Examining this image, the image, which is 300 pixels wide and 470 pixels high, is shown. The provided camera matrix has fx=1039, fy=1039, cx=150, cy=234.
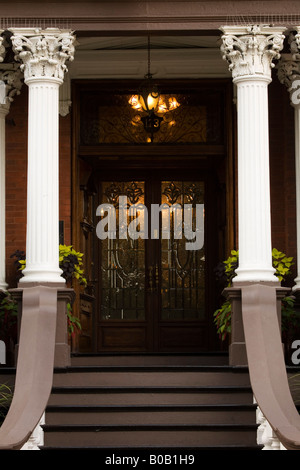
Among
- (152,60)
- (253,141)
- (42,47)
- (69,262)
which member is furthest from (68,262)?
(152,60)

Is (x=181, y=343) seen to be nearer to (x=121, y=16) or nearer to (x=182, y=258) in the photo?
(x=182, y=258)

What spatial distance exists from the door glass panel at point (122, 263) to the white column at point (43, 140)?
3.11m

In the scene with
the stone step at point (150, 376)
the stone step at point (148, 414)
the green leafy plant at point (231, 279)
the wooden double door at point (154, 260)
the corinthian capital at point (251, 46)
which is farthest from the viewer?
the wooden double door at point (154, 260)

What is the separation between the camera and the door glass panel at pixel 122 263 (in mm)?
14078

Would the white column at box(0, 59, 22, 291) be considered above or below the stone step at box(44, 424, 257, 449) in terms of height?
above

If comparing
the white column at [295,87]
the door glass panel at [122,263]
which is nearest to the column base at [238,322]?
the white column at [295,87]

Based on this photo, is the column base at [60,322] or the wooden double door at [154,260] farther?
the wooden double door at [154,260]

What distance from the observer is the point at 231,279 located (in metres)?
12.6

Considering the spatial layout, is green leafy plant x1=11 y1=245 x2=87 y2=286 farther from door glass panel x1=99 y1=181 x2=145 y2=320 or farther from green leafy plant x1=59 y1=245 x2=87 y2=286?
door glass panel x1=99 y1=181 x2=145 y2=320

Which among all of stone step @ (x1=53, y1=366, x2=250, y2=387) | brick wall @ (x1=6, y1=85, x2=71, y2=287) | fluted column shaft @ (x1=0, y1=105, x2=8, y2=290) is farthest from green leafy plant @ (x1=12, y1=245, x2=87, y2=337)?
stone step @ (x1=53, y1=366, x2=250, y2=387)

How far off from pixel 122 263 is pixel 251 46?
4.16m

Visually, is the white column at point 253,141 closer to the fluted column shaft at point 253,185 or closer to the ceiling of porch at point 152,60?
the fluted column shaft at point 253,185

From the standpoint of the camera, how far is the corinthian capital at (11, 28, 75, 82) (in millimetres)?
11086

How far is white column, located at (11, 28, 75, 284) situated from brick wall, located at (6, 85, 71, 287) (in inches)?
82.8
